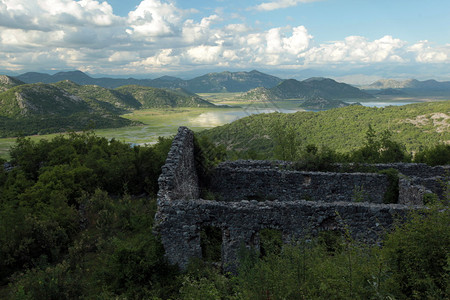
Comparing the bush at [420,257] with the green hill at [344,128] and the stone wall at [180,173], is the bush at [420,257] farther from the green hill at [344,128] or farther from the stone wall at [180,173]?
the green hill at [344,128]

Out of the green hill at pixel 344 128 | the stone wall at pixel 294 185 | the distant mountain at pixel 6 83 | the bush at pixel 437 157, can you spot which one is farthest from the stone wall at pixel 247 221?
the distant mountain at pixel 6 83

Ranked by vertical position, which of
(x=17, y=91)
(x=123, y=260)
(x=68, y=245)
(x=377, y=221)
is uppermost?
(x=17, y=91)

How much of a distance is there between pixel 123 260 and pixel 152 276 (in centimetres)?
95

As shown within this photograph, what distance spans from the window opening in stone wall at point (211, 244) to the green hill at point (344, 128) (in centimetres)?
4483

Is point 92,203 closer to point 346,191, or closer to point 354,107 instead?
point 346,191

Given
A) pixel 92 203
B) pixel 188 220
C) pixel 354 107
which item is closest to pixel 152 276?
pixel 188 220

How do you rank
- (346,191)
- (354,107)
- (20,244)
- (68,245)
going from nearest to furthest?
(20,244)
(68,245)
(346,191)
(354,107)

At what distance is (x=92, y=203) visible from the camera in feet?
42.0

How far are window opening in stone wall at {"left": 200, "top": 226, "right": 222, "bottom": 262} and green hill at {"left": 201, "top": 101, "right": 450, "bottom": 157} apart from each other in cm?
4483

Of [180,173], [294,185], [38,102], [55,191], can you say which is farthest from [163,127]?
[180,173]

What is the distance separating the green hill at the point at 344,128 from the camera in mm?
59844

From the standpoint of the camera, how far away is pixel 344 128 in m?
68.4

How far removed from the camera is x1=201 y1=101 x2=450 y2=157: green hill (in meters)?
59.8

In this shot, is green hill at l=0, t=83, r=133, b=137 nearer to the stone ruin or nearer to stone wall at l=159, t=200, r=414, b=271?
the stone ruin
